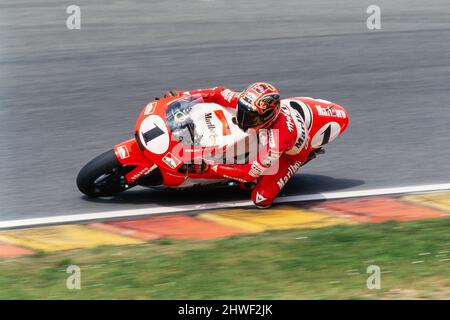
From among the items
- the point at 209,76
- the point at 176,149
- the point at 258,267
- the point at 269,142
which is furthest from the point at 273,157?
the point at 209,76

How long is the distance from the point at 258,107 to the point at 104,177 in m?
1.66

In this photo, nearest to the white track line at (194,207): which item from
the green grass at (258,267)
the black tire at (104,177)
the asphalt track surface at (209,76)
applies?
the asphalt track surface at (209,76)

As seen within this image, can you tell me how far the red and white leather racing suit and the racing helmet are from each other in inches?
5.8

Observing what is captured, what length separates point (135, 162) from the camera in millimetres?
8961

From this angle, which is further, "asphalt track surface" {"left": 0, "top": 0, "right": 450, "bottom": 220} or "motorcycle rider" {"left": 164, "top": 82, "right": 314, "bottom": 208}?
"asphalt track surface" {"left": 0, "top": 0, "right": 450, "bottom": 220}

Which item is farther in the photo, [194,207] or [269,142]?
[194,207]

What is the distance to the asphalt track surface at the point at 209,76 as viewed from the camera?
974 cm

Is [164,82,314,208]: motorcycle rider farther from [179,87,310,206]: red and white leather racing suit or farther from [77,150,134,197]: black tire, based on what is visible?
[77,150,134,197]: black tire

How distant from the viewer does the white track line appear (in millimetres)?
8664

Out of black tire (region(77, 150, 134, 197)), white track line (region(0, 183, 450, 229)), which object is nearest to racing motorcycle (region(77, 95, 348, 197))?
black tire (region(77, 150, 134, 197))

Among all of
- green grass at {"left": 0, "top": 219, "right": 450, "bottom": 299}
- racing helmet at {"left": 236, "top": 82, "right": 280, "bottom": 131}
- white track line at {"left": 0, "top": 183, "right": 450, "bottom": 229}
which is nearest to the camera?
green grass at {"left": 0, "top": 219, "right": 450, "bottom": 299}

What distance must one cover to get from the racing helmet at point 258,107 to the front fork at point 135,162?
0.97 metres

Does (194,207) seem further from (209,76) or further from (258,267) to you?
(209,76)
